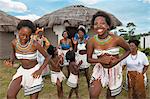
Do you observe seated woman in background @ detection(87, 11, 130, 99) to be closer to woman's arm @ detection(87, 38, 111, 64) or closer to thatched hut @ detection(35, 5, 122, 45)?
woman's arm @ detection(87, 38, 111, 64)

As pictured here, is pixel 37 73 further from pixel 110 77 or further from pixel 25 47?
pixel 110 77

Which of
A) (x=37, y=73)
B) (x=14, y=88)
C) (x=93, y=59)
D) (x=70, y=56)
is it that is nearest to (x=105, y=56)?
(x=93, y=59)

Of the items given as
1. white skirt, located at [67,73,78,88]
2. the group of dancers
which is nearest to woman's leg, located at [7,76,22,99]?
the group of dancers

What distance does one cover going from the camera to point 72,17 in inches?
580

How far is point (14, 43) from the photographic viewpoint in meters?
4.98

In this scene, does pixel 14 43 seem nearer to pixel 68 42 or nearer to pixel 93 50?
pixel 93 50

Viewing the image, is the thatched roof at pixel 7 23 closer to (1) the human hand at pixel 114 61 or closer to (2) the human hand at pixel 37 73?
(2) the human hand at pixel 37 73

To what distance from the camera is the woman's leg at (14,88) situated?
4773 millimetres

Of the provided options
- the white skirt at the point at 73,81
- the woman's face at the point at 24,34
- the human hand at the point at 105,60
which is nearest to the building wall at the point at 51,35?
the white skirt at the point at 73,81

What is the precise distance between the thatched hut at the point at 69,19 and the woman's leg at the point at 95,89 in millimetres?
9402

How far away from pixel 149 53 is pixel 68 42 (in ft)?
38.3

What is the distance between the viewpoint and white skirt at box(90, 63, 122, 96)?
482cm

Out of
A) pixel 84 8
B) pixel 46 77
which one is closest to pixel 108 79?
pixel 46 77

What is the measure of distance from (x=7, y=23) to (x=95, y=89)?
13.1 m
